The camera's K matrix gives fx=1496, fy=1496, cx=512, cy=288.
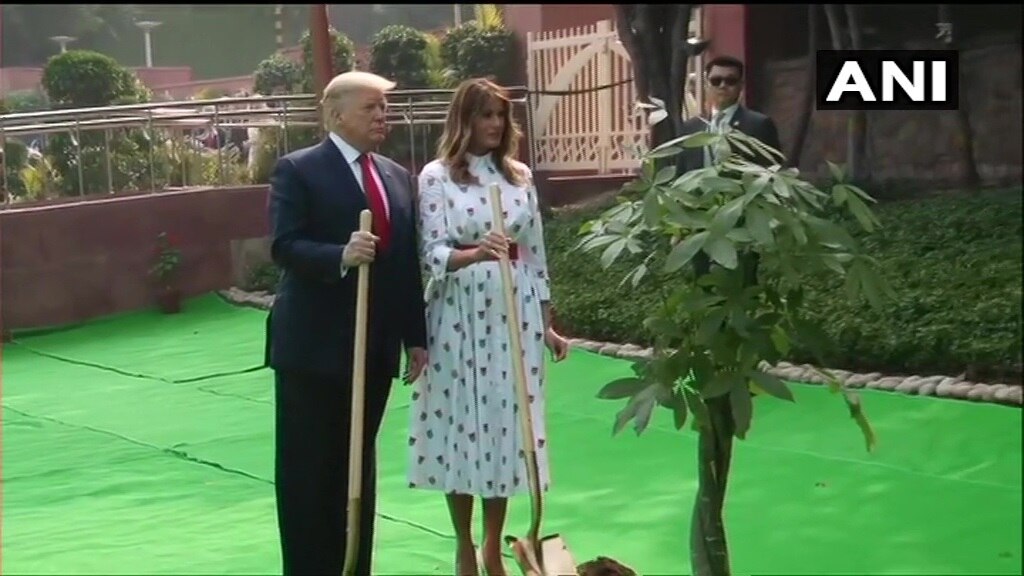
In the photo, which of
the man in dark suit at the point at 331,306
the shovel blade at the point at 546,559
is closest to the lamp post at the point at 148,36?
the man in dark suit at the point at 331,306

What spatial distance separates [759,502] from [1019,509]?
59cm

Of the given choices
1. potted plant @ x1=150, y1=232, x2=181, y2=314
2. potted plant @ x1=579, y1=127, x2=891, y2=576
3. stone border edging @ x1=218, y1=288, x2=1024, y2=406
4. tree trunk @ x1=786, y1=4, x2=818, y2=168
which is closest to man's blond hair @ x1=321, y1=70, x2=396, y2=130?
potted plant @ x1=579, y1=127, x2=891, y2=576

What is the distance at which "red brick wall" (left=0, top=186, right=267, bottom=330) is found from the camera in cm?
315

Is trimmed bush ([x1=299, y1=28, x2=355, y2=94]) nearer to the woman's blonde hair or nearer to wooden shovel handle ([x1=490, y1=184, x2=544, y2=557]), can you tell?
the woman's blonde hair

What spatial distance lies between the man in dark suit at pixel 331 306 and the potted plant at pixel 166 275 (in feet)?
2.60

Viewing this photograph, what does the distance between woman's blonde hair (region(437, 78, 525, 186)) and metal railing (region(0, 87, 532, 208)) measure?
49cm

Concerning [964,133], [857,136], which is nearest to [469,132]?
[857,136]

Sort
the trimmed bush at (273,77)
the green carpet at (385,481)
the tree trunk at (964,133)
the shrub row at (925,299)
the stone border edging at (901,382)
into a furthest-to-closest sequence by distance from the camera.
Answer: the stone border edging at (901,382) → the shrub row at (925,299) → the tree trunk at (964,133) → the trimmed bush at (273,77) → the green carpet at (385,481)

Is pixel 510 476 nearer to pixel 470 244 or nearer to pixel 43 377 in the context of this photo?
pixel 470 244

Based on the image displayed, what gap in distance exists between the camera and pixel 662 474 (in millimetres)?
3820

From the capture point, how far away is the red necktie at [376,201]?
2.59 metres

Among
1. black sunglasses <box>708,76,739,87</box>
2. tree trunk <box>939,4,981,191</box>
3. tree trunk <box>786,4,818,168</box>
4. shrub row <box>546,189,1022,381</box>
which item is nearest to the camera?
black sunglasses <box>708,76,739,87</box>

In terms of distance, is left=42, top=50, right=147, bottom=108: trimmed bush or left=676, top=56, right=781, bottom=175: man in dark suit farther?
left=676, top=56, right=781, bottom=175: man in dark suit

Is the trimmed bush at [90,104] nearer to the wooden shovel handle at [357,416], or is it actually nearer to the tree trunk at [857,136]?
the wooden shovel handle at [357,416]
